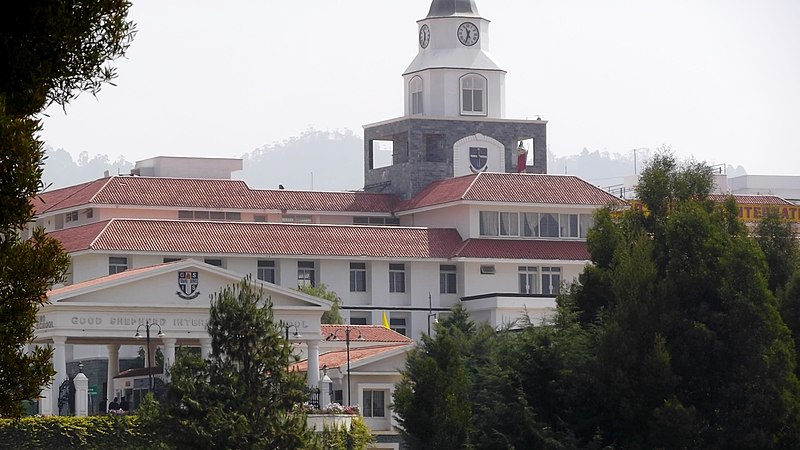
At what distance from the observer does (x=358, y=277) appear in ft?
310

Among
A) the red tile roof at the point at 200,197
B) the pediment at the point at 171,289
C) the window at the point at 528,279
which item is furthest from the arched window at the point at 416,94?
the pediment at the point at 171,289

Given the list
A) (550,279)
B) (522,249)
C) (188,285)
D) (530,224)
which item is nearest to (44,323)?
(188,285)

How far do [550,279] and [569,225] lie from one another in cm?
430

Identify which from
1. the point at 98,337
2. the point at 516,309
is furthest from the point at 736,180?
the point at 98,337

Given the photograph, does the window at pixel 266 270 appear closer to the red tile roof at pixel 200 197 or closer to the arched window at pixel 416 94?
the red tile roof at pixel 200 197

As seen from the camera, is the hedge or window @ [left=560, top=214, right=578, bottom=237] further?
window @ [left=560, top=214, right=578, bottom=237]

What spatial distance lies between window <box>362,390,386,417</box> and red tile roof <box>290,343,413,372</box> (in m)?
1.42

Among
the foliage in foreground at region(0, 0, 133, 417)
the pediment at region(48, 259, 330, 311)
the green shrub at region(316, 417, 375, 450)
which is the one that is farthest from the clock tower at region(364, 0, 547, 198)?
the foliage in foreground at region(0, 0, 133, 417)

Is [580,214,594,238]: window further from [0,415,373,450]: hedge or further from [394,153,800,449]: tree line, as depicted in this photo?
[0,415,373,450]: hedge

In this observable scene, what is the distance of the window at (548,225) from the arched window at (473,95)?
1160cm

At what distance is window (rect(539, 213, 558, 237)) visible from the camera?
98375 mm

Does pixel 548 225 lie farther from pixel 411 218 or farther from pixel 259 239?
pixel 259 239

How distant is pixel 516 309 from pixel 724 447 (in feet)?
139

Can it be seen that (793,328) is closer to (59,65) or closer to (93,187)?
(59,65)
